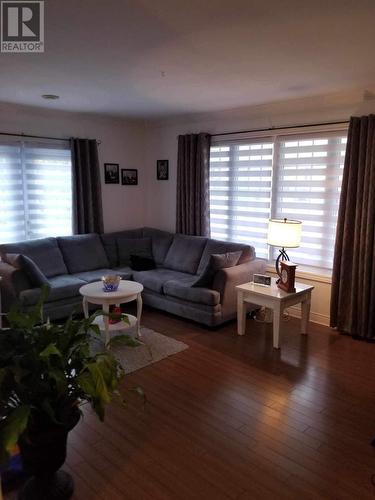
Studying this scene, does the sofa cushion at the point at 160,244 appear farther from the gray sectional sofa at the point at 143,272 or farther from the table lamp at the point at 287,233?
the table lamp at the point at 287,233

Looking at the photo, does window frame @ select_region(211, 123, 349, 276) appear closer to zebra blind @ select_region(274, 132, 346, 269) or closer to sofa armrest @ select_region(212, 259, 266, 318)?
zebra blind @ select_region(274, 132, 346, 269)

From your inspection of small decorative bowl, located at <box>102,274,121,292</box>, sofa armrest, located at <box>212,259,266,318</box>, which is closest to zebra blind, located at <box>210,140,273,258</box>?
sofa armrest, located at <box>212,259,266,318</box>

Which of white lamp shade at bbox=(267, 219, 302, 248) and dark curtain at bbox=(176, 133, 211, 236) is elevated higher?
dark curtain at bbox=(176, 133, 211, 236)

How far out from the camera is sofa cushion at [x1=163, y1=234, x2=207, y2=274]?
16.4 feet

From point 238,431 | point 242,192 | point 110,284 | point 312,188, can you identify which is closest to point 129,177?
point 242,192

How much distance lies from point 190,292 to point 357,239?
1816mm

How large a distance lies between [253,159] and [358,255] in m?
1.76

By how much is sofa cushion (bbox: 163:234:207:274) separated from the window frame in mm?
881

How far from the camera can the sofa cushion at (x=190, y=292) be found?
4.07 m

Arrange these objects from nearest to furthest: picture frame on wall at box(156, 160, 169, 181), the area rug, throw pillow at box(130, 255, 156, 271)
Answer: the area rug, throw pillow at box(130, 255, 156, 271), picture frame on wall at box(156, 160, 169, 181)

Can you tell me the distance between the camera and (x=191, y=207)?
5391 mm

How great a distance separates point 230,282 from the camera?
416 centimetres

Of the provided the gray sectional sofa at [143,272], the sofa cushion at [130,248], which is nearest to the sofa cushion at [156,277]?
the gray sectional sofa at [143,272]
